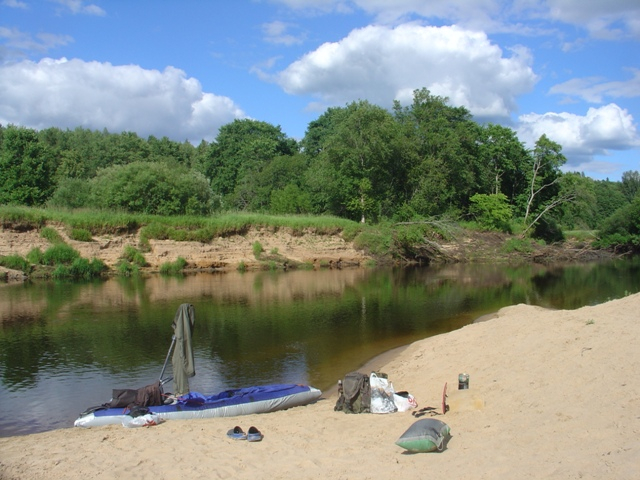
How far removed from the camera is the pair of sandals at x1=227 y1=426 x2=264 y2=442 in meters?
8.52

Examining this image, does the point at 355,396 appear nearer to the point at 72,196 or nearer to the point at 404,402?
the point at 404,402

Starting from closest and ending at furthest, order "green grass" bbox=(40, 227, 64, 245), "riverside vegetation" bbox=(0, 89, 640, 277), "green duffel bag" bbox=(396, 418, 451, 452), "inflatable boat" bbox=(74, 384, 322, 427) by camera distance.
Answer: "green duffel bag" bbox=(396, 418, 451, 452)
"inflatable boat" bbox=(74, 384, 322, 427)
"green grass" bbox=(40, 227, 64, 245)
"riverside vegetation" bbox=(0, 89, 640, 277)

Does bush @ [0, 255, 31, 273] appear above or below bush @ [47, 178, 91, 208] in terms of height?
below

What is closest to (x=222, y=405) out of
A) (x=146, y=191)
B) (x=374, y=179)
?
(x=146, y=191)

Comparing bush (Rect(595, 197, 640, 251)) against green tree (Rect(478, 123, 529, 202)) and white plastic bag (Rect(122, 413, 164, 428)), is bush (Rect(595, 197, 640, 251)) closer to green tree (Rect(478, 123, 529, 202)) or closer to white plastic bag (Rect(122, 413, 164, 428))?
green tree (Rect(478, 123, 529, 202))

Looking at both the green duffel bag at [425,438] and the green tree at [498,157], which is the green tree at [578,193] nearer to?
the green tree at [498,157]

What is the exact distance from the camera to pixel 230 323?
801 inches

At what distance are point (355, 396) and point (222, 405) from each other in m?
2.48

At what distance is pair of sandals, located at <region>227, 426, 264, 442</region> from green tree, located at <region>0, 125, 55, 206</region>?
42.8 meters

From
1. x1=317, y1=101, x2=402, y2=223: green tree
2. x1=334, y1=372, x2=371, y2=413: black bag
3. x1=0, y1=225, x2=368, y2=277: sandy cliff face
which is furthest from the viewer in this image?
x1=317, y1=101, x2=402, y2=223: green tree

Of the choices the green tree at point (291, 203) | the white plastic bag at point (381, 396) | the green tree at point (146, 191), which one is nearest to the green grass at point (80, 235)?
the green tree at point (146, 191)

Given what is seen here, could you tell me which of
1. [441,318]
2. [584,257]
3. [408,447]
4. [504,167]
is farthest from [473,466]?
[504,167]

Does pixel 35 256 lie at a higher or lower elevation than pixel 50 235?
lower

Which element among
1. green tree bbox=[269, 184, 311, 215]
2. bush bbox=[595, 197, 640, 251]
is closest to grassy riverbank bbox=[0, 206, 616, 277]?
Answer: bush bbox=[595, 197, 640, 251]
